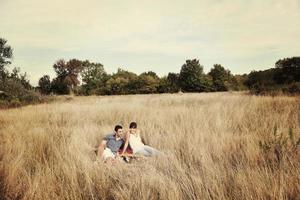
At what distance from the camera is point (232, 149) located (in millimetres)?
4898

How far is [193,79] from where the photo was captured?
5725 cm

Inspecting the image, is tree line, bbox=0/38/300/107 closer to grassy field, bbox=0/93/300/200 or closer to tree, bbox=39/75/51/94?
tree, bbox=39/75/51/94

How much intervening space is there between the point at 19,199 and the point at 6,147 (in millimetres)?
2180

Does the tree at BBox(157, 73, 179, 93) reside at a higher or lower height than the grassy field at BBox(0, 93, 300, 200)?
higher

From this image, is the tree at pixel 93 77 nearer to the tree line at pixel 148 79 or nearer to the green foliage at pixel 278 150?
the tree line at pixel 148 79

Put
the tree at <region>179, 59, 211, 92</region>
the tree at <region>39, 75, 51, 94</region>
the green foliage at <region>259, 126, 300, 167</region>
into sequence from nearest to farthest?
the green foliage at <region>259, 126, 300, 167</region>
the tree at <region>179, 59, 211, 92</region>
the tree at <region>39, 75, 51, 94</region>

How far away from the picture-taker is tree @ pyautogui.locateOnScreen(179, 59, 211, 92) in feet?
187

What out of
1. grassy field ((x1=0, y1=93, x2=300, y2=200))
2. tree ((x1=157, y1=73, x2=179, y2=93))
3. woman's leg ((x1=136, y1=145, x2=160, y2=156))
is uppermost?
tree ((x1=157, y1=73, x2=179, y2=93))

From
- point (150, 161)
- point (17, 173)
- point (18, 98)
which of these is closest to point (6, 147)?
point (17, 173)

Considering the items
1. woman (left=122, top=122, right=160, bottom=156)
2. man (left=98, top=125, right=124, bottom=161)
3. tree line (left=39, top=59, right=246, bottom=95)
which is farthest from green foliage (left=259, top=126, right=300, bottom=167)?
tree line (left=39, top=59, right=246, bottom=95)

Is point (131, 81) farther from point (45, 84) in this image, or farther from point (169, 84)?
point (45, 84)

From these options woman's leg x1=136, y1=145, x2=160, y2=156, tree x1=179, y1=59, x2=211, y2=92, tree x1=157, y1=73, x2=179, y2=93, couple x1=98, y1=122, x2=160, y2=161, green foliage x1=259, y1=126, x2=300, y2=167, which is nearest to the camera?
green foliage x1=259, y1=126, x2=300, y2=167

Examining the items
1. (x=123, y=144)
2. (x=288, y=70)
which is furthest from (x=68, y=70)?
(x=123, y=144)

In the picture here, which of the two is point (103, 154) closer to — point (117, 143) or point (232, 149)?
point (117, 143)
